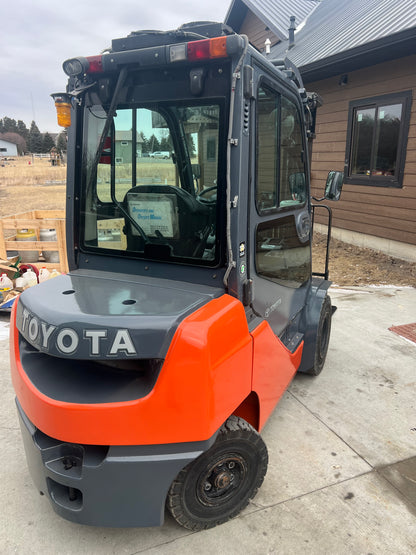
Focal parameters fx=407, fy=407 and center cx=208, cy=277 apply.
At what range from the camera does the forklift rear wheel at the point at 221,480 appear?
83.8 inches

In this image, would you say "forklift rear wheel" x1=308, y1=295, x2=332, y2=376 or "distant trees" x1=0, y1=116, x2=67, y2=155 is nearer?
"forklift rear wheel" x1=308, y1=295, x2=332, y2=376

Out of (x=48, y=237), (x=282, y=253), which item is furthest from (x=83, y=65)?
(x=48, y=237)

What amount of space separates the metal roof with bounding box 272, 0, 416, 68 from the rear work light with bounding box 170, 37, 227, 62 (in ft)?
18.7

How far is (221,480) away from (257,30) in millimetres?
14261

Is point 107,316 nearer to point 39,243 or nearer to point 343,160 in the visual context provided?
point 39,243

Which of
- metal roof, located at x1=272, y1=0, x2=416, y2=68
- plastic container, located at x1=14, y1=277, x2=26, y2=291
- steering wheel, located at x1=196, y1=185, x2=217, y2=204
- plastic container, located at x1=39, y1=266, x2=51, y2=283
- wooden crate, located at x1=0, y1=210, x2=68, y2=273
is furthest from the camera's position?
metal roof, located at x1=272, y1=0, x2=416, y2=68

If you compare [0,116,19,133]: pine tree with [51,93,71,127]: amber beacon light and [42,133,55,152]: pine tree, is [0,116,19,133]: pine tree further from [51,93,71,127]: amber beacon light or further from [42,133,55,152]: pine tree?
[51,93,71,127]: amber beacon light

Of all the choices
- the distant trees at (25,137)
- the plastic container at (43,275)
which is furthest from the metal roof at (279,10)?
the distant trees at (25,137)

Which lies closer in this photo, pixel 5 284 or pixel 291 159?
pixel 291 159

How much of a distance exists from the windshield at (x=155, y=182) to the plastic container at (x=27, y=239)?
16.3 ft

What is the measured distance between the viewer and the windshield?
2.33m

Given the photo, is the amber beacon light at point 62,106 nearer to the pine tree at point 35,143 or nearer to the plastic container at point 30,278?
the plastic container at point 30,278

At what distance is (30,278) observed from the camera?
227 inches

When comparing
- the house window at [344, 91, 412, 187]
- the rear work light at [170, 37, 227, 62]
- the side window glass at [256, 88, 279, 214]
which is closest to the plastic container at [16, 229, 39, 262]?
the side window glass at [256, 88, 279, 214]
